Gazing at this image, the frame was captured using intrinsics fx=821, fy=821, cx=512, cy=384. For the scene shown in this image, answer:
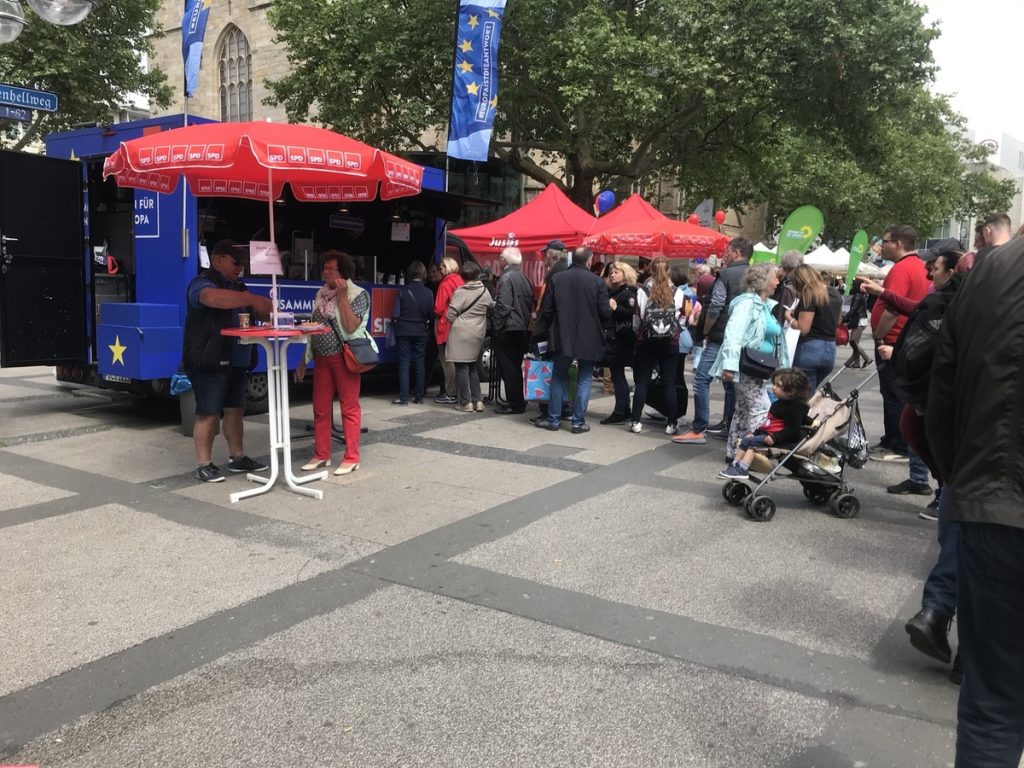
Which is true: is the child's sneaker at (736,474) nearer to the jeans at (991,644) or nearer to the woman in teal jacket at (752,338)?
the woman in teal jacket at (752,338)

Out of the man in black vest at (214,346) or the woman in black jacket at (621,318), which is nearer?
the man in black vest at (214,346)

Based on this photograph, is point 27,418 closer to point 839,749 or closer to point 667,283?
point 667,283

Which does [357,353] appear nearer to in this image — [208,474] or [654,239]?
[208,474]

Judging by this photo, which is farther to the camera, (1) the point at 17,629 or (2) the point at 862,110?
(2) the point at 862,110

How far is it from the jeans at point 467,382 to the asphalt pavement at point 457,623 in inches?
120

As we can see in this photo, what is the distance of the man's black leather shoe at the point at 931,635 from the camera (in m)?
3.43

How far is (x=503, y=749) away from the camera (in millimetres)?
2826

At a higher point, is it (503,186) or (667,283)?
(503,186)

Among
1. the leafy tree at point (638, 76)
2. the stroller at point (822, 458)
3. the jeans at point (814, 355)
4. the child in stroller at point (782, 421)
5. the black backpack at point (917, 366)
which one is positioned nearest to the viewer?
the black backpack at point (917, 366)

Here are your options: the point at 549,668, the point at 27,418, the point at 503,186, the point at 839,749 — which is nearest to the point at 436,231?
the point at 27,418

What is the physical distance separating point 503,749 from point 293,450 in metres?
5.21

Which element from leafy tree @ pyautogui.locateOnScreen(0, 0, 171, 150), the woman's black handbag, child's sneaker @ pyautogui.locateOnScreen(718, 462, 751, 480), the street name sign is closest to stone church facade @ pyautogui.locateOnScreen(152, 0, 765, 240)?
leafy tree @ pyautogui.locateOnScreen(0, 0, 171, 150)

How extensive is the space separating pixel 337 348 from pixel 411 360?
4157 millimetres

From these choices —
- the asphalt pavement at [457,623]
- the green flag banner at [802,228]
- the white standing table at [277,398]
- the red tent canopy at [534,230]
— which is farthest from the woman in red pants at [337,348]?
the green flag banner at [802,228]
